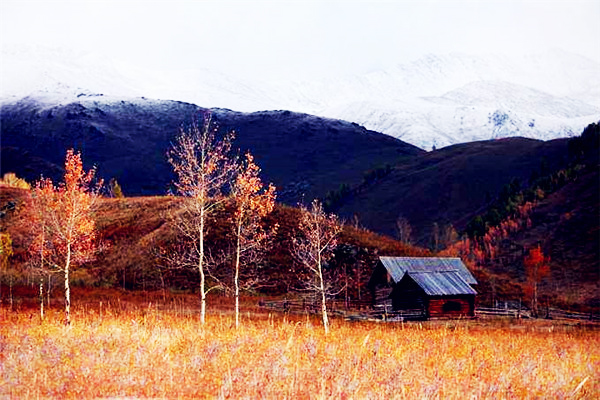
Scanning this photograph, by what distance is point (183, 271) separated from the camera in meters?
68.2

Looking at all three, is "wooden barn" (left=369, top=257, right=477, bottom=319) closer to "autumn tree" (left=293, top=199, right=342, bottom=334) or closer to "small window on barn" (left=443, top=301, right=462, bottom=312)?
"small window on barn" (left=443, top=301, right=462, bottom=312)

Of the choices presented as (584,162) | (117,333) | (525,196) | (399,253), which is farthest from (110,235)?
(584,162)

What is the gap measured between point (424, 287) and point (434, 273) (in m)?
4.14

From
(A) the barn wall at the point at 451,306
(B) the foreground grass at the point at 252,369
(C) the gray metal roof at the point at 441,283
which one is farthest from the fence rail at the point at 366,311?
(B) the foreground grass at the point at 252,369

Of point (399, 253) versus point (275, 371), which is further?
point (399, 253)

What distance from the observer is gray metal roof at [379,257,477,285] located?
201 feet

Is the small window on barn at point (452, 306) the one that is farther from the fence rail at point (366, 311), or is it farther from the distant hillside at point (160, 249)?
the distant hillside at point (160, 249)

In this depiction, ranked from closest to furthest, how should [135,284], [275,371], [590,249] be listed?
[275,371] → [135,284] → [590,249]

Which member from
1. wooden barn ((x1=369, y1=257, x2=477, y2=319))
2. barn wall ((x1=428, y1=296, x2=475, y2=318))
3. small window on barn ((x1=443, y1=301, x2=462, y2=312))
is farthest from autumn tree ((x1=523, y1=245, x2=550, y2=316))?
small window on barn ((x1=443, y1=301, x2=462, y2=312))

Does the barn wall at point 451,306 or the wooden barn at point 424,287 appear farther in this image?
the wooden barn at point 424,287

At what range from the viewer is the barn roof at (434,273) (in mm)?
57594

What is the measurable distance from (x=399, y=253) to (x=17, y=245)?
46.3m

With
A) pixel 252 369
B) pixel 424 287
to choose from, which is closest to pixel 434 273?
pixel 424 287

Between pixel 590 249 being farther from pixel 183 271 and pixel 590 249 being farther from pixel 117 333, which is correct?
pixel 117 333
